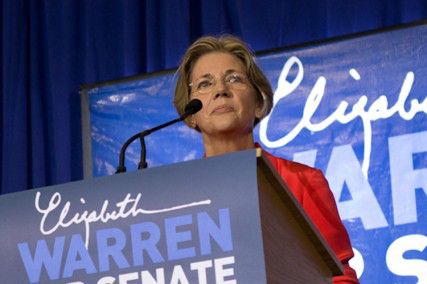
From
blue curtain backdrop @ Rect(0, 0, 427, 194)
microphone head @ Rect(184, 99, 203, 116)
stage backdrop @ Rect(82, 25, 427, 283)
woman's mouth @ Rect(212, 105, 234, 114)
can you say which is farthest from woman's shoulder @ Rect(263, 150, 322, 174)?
blue curtain backdrop @ Rect(0, 0, 427, 194)

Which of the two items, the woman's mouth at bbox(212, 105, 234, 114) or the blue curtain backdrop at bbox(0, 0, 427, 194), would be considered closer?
the woman's mouth at bbox(212, 105, 234, 114)

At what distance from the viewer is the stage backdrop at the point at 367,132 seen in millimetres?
3006

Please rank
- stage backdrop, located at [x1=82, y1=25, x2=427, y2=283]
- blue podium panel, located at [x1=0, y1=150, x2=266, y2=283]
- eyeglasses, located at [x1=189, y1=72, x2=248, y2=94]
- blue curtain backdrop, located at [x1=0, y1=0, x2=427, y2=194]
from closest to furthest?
blue podium panel, located at [x1=0, y1=150, x2=266, y2=283] < eyeglasses, located at [x1=189, y1=72, x2=248, y2=94] < stage backdrop, located at [x1=82, y1=25, x2=427, y2=283] < blue curtain backdrop, located at [x1=0, y1=0, x2=427, y2=194]

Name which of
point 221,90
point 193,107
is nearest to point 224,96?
point 221,90

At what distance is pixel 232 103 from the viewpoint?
220cm

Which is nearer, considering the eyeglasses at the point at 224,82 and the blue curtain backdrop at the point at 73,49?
the eyeglasses at the point at 224,82

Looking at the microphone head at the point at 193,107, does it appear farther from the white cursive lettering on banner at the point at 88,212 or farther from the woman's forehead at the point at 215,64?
the white cursive lettering on banner at the point at 88,212

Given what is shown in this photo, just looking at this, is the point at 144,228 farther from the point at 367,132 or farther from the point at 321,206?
the point at 367,132

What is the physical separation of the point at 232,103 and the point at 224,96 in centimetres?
3

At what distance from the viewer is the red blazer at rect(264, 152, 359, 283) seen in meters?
1.97

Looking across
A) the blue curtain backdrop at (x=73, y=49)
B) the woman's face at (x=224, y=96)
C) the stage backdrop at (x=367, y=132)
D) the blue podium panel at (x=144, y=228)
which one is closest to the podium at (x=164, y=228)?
the blue podium panel at (x=144, y=228)

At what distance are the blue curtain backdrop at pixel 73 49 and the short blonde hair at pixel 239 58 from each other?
42.1 inches

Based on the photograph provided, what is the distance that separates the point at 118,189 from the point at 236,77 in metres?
0.78

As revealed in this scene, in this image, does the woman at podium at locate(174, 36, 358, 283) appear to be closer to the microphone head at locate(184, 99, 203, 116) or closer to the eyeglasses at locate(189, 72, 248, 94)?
the eyeglasses at locate(189, 72, 248, 94)
